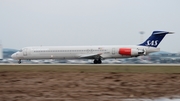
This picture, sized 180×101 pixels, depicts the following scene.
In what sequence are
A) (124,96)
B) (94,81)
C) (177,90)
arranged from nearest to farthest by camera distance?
(124,96)
(177,90)
(94,81)

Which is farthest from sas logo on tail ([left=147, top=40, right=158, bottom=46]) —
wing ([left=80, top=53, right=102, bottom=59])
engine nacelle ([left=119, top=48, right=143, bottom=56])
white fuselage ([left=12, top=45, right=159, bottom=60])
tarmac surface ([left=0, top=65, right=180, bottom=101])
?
tarmac surface ([left=0, top=65, right=180, bottom=101])

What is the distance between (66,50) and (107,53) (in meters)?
6.28

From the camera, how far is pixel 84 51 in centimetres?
5025

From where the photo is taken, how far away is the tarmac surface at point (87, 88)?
15422 mm

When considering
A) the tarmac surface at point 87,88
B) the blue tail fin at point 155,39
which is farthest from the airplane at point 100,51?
the tarmac surface at point 87,88

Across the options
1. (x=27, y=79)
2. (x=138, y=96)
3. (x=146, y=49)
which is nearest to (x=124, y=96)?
(x=138, y=96)

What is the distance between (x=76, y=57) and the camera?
5088 cm

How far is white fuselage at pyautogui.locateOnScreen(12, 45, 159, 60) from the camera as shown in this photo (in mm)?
49156

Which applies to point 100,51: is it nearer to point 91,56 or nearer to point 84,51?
point 91,56

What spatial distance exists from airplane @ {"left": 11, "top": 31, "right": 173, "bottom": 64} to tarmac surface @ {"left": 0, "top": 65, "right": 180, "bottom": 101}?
27108 millimetres

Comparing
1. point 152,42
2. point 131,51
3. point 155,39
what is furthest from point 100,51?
point 155,39

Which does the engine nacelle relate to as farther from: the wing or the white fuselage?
the wing

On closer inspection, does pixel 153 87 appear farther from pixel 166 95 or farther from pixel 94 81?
pixel 94 81

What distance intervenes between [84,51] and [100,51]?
2.44 meters
